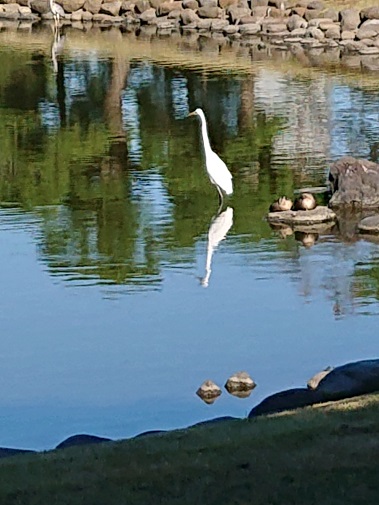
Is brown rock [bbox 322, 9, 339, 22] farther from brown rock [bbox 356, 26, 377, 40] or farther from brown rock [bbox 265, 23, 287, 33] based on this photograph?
brown rock [bbox 356, 26, 377, 40]

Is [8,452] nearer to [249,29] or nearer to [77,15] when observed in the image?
[249,29]

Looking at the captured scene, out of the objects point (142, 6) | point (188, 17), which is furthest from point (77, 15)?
point (188, 17)

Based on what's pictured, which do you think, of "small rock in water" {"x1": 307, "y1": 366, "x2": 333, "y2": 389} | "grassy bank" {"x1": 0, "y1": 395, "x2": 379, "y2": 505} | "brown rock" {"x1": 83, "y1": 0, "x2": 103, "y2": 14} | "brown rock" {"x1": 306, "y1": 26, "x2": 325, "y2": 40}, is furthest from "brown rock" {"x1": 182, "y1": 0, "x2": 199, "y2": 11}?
"grassy bank" {"x1": 0, "y1": 395, "x2": 379, "y2": 505}

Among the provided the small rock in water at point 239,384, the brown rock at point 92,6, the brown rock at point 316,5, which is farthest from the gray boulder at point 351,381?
the brown rock at point 92,6

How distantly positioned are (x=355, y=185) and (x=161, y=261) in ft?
11.9

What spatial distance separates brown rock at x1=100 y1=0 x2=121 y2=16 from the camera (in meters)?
47.0

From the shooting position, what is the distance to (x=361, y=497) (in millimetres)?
5602

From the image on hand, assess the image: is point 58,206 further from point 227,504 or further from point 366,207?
point 227,504

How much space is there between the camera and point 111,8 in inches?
1855

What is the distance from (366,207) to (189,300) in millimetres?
4931

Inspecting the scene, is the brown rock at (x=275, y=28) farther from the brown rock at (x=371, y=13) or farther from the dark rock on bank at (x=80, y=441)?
the dark rock on bank at (x=80, y=441)

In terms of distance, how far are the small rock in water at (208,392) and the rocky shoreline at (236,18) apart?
92.4 feet

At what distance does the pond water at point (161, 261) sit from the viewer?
10836 mm

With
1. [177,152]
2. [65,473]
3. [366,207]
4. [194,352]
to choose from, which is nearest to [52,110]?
[177,152]
